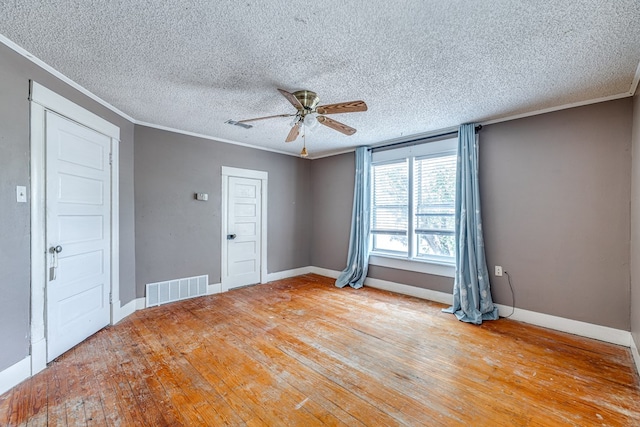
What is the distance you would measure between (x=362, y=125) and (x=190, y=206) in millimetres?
2861

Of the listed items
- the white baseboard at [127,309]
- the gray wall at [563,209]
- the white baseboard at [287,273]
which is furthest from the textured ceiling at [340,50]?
the white baseboard at [287,273]

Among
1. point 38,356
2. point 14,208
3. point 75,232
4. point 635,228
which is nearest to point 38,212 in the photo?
point 14,208

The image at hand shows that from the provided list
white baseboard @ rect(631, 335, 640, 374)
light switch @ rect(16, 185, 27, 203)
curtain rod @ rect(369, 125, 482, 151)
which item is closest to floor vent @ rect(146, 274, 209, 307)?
light switch @ rect(16, 185, 27, 203)

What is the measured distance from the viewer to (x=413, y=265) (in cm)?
436

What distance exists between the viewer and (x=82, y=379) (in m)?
2.18

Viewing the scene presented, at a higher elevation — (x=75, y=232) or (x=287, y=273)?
(x=75, y=232)

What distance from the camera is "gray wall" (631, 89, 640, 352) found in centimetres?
239

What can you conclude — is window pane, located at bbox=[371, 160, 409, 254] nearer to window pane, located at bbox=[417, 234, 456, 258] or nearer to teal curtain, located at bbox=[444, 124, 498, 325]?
window pane, located at bbox=[417, 234, 456, 258]

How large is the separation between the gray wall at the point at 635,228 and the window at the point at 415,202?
170cm

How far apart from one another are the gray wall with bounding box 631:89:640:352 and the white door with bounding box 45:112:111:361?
5.12 m

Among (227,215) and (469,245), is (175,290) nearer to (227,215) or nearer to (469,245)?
(227,215)

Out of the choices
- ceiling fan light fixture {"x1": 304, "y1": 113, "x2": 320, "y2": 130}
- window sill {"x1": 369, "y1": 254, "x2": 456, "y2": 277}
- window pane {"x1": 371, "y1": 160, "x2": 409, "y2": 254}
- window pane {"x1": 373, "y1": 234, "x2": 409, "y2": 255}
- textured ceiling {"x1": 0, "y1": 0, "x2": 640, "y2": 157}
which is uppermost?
textured ceiling {"x1": 0, "y1": 0, "x2": 640, "y2": 157}

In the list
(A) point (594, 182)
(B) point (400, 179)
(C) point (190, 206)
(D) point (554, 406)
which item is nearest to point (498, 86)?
(A) point (594, 182)

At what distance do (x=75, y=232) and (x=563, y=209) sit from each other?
17.0 ft
